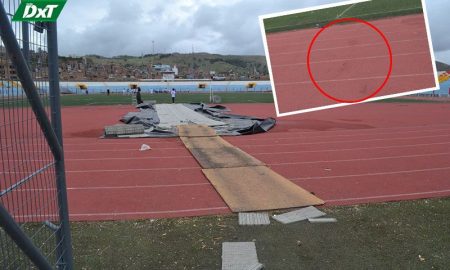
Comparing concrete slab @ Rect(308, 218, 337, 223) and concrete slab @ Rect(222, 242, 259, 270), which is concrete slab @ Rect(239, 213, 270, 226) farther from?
concrete slab @ Rect(222, 242, 259, 270)

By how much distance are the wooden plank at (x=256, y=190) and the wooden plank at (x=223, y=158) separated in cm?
44

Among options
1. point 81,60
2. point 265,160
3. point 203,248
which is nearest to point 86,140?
point 265,160

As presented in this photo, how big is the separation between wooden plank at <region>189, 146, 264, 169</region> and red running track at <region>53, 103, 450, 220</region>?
265 mm

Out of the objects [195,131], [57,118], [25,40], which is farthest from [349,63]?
[25,40]

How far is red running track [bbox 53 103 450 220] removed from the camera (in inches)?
257

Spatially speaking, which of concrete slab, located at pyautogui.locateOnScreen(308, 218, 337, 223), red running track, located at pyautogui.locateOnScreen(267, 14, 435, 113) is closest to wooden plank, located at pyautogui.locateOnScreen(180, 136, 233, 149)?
red running track, located at pyautogui.locateOnScreen(267, 14, 435, 113)

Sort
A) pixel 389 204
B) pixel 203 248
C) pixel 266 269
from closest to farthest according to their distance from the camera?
pixel 266 269 < pixel 203 248 < pixel 389 204

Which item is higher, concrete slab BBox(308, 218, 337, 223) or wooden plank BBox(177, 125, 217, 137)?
wooden plank BBox(177, 125, 217, 137)

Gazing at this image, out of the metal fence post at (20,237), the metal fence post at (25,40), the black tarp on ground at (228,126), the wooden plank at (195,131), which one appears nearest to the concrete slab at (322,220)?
the metal fence post at (20,237)

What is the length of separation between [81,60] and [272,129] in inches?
4788

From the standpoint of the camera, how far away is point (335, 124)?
57.4 ft

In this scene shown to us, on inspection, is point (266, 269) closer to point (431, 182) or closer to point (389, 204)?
point (389, 204)

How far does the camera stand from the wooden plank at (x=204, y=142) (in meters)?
11.5

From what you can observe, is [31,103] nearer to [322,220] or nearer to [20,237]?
[20,237]
